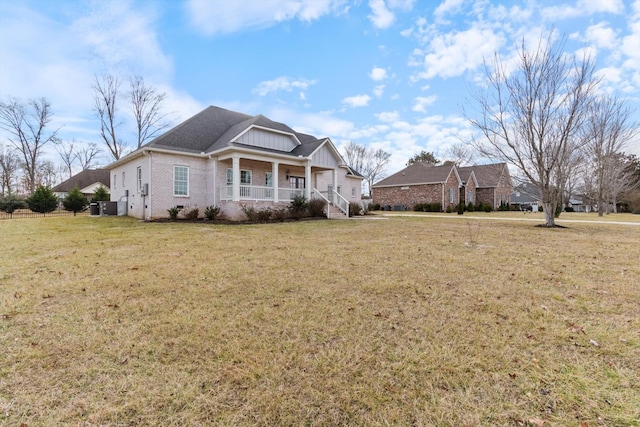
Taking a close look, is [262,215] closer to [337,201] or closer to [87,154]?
[337,201]

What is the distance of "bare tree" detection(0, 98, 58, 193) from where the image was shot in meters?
30.6

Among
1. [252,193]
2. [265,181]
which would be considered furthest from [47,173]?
[252,193]

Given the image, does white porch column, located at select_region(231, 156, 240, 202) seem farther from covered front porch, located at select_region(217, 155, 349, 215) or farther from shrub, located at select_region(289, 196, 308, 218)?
shrub, located at select_region(289, 196, 308, 218)

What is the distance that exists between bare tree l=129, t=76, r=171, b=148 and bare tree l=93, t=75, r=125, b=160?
Result: 1617mm

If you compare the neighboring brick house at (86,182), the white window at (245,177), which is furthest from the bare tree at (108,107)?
the white window at (245,177)

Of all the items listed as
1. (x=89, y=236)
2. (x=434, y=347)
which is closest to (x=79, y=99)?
(x=89, y=236)

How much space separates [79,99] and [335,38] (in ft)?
81.1

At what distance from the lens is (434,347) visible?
8.75ft

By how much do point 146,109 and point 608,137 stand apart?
132 feet

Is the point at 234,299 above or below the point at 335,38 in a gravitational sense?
below

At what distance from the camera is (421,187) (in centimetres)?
3238

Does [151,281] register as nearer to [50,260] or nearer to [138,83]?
[50,260]

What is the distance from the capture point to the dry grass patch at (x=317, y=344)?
6.31 ft

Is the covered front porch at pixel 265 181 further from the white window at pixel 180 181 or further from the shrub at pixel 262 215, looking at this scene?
the white window at pixel 180 181
